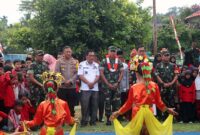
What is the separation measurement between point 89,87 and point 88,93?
17 centimetres

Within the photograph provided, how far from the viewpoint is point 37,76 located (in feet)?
37.2

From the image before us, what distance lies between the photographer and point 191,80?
488 inches

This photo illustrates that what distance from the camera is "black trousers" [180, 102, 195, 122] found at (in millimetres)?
12359

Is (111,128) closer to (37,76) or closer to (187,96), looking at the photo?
(37,76)

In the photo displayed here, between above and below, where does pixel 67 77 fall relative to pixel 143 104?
above

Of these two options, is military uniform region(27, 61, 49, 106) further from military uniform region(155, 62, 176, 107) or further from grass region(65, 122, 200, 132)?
military uniform region(155, 62, 176, 107)

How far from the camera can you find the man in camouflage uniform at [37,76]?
1131 cm

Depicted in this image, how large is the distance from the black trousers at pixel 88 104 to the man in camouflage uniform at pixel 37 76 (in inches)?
42.3

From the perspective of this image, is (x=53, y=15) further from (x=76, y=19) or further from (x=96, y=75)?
(x=96, y=75)

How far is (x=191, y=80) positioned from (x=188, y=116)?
100 cm

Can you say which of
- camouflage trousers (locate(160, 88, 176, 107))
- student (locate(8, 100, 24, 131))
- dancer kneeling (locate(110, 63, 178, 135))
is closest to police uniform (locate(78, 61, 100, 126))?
student (locate(8, 100, 24, 131))

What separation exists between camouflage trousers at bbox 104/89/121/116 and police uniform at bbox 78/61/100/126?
275mm

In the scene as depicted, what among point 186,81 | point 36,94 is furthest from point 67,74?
point 186,81

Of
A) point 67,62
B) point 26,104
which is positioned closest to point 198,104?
point 67,62
